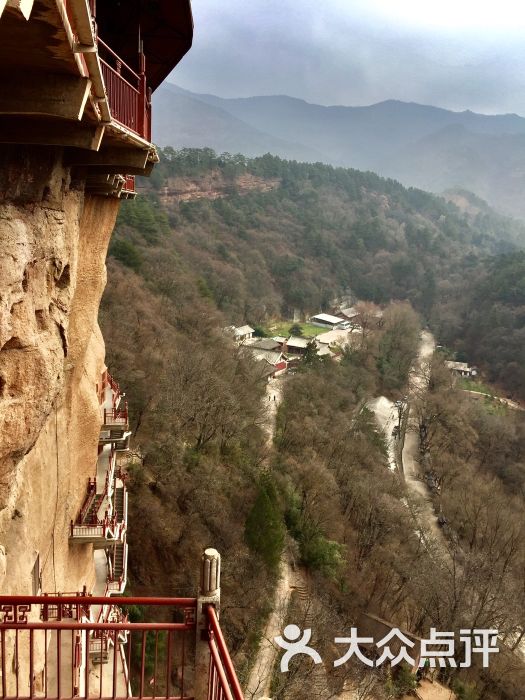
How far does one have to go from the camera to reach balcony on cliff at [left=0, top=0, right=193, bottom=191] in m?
3.31

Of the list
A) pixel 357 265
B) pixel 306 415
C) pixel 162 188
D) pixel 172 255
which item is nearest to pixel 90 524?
pixel 306 415

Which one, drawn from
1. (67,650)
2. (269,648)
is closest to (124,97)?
(67,650)

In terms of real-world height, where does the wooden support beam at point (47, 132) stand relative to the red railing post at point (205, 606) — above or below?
above

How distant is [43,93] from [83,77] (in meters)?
0.36

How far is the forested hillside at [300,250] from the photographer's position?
56719 millimetres

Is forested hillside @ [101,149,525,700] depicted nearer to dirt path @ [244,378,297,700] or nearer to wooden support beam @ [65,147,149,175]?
dirt path @ [244,378,297,700]

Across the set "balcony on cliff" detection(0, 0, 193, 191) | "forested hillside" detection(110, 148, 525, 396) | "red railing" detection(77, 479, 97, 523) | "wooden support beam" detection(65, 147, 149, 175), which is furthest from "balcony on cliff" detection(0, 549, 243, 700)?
"forested hillside" detection(110, 148, 525, 396)

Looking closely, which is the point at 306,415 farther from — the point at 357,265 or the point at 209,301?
the point at 357,265

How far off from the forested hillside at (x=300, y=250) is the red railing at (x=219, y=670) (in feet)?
120

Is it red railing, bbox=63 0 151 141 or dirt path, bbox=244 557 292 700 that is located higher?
red railing, bbox=63 0 151 141

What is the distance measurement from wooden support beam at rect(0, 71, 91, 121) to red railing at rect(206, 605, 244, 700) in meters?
4.65

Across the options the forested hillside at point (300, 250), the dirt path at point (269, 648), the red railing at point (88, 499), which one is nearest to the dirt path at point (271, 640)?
the dirt path at point (269, 648)
